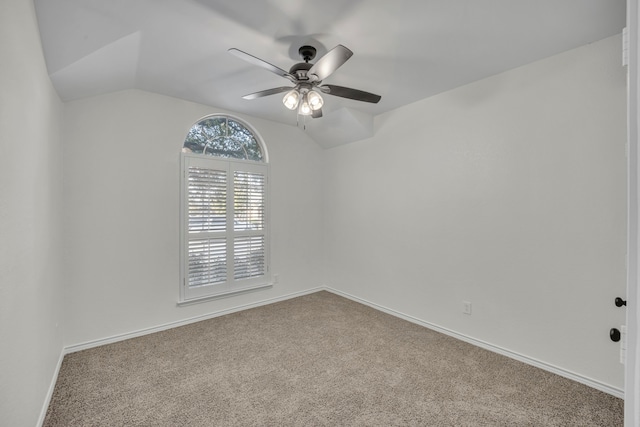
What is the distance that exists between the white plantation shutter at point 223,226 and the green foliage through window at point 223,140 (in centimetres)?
18

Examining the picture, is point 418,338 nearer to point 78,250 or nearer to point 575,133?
point 575,133

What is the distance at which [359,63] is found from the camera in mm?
2453

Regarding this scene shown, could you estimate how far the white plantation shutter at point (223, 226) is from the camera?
338cm

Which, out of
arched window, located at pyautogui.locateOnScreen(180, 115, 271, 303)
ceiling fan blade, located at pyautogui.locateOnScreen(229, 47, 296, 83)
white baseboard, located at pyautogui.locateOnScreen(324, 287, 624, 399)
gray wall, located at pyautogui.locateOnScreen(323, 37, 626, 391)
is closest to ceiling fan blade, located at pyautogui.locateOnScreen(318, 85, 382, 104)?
ceiling fan blade, located at pyautogui.locateOnScreen(229, 47, 296, 83)

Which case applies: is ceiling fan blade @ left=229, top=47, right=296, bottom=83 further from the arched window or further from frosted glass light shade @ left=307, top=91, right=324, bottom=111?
the arched window

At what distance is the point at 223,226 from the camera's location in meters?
3.63

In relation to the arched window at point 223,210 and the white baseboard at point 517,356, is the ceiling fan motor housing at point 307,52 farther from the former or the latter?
the white baseboard at point 517,356

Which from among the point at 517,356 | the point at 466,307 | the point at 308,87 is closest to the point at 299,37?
the point at 308,87

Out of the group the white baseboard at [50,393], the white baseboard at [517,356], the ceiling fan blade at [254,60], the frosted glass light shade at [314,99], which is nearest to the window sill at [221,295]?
the white baseboard at [50,393]

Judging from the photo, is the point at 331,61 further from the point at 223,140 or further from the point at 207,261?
the point at 207,261

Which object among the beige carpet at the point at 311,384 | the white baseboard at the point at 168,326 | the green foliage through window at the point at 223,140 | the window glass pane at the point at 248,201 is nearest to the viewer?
the beige carpet at the point at 311,384

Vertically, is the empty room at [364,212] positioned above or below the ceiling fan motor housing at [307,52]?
below

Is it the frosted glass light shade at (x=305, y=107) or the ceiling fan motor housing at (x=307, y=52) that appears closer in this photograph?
the ceiling fan motor housing at (x=307, y=52)

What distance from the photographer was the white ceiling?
5.74ft
